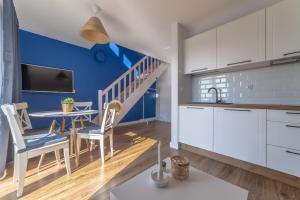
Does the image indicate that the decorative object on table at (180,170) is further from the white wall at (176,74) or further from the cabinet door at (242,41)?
the cabinet door at (242,41)

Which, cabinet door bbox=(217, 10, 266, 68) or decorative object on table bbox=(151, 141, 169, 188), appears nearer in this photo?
decorative object on table bbox=(151, 141, 169, 188)

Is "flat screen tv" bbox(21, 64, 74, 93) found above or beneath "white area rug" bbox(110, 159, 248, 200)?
above

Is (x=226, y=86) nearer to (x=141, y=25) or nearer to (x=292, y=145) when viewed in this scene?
(x=292, y=145)

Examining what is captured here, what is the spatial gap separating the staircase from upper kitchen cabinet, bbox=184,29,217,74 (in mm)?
1907

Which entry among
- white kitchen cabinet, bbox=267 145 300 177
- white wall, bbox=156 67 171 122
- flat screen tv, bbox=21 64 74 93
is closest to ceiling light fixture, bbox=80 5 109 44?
flat screen tv, bbox=21 64 74 93

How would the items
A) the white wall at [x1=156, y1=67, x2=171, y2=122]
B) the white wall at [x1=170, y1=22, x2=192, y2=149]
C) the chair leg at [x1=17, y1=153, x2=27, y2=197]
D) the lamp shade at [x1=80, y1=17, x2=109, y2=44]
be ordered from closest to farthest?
the chair leg at [x1=17, y1=153, x2=27, y2=197]
the lamp shade at [x1=80, y1=17, x2=109, y2=44]
the white wall at [x1=170, y1=22, x2=192, y2=149]
the white wall at [x1=156, y1=67, x2=171, y2=122]

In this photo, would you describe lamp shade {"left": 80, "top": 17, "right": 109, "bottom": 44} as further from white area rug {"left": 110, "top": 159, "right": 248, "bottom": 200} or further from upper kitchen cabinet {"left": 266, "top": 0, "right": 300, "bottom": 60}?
upper kitchen cabinet {"left": 266, "top": 0, "right": 300, "bottom": 60}

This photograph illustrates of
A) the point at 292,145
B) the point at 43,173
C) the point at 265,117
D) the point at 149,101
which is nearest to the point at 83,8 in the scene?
the point at 43,173

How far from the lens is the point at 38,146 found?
147 cm

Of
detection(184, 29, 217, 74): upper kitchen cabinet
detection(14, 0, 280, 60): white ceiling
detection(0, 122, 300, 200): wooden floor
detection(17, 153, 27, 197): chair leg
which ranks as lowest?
detection(0, 122, 300, 200): wooden floor

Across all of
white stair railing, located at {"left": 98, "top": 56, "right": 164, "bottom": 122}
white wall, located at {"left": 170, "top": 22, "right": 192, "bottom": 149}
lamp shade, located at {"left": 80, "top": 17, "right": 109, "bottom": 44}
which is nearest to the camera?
lamp shade, located at {"left": 80, "top": 17, "right": 109, "bottom": 44}

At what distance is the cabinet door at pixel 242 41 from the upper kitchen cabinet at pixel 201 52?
0.09 m

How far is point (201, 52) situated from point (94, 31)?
5.53 feet

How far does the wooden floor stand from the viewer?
53.8 inches
